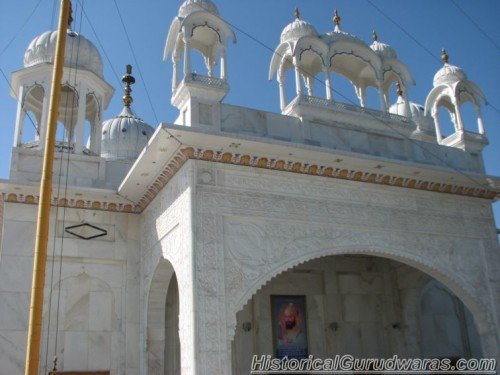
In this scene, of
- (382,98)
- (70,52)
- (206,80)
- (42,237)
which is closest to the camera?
(42,237)

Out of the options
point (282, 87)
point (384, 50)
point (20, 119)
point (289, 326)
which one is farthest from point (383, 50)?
point (20, 119)

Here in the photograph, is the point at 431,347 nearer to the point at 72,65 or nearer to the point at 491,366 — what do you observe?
the point at 491,366

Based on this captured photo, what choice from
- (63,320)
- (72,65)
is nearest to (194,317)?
(63,320)

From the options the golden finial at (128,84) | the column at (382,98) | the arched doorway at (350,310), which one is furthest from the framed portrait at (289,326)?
the golden finial at (128,84)

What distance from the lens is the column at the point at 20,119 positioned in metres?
10.1

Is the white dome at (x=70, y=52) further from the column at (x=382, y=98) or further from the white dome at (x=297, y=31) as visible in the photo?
the column at (x=382, y=98)

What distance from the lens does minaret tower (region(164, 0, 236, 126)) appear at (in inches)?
317

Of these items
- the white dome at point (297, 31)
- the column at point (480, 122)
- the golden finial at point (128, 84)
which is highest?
the golden finial at point (128, 84)

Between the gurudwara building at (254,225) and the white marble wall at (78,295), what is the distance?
0.08ft

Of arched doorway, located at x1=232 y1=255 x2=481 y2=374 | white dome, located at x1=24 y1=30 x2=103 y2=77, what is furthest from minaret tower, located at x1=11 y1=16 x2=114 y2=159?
arched doorway, located at x1=232 y1=255 x2=481 y2=374

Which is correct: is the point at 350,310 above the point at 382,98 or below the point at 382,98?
below

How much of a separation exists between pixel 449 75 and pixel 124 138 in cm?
695

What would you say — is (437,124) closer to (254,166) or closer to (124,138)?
(254,166)

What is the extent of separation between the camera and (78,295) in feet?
30.5
